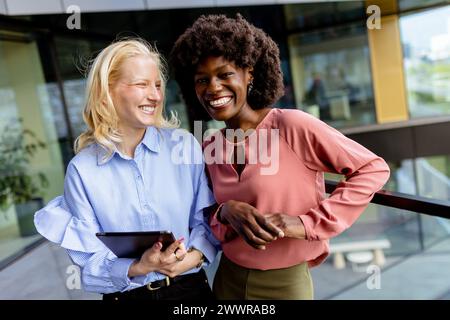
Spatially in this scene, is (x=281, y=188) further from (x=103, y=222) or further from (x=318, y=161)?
(x=103, y=222)

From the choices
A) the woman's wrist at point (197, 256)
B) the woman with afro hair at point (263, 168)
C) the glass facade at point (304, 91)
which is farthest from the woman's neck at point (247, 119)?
the glass facade at point (304, 91)

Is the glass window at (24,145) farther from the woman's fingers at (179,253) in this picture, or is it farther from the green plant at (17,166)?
the woman's fingers at (179,253)

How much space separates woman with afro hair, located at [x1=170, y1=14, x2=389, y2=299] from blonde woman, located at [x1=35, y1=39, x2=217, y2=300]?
4.2 inches

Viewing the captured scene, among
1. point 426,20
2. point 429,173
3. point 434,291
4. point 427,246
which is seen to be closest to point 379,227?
point 427,246

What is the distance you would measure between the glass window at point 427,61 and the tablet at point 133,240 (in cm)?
784

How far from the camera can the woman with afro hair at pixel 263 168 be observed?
1.14 metres

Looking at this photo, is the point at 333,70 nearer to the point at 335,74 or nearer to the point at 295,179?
the point at 335,74

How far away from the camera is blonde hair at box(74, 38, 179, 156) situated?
3.99ft

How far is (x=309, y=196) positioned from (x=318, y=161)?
12 centimetres

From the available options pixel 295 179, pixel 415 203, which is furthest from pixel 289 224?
pixel 415 203

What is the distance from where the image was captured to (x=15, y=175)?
5.21 m

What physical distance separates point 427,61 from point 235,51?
7665mm

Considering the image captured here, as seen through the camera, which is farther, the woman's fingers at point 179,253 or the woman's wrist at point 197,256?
the woman's wrist at point 197,256

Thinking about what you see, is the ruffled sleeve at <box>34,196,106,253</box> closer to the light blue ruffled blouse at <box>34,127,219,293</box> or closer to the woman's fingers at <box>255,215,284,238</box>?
the light blue ruffled blouse at <box>34,127,219,293</box>
